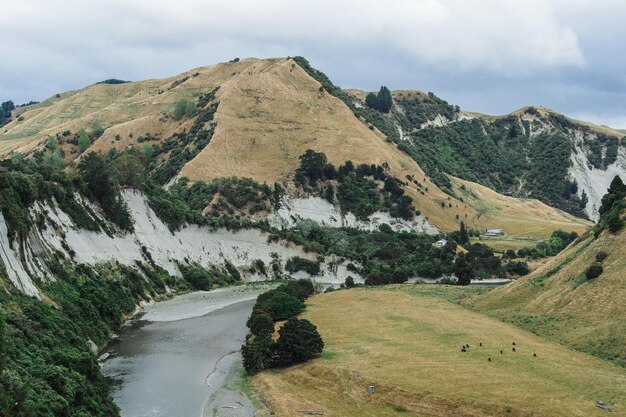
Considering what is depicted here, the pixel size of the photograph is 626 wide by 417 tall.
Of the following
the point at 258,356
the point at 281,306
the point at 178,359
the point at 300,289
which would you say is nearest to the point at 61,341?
the point at 178,359

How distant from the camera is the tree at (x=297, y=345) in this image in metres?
59.1

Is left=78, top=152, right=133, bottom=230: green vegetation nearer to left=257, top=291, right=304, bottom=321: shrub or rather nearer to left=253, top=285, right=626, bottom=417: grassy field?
left=257, top=291, right=304, bottom=321: shrub

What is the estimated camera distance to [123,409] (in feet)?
160

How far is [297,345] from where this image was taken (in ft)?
194

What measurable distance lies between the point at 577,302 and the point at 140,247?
232 feet

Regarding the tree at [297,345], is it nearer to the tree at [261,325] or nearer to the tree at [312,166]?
the tree at [261,325]

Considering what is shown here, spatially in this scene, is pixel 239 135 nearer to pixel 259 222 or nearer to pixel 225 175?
pixel 225 175

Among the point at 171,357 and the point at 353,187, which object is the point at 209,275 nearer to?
the point at 171,357

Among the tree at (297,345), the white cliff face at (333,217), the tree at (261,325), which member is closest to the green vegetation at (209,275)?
the white cliff face at (333,217)

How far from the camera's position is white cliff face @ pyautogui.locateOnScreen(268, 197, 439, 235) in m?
169

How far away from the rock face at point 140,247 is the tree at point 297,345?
2387 centimetres

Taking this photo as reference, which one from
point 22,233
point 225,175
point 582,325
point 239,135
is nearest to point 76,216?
point 22,233

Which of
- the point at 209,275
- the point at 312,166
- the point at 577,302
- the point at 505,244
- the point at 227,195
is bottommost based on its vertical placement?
the point at 505,244

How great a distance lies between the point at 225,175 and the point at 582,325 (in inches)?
4904
